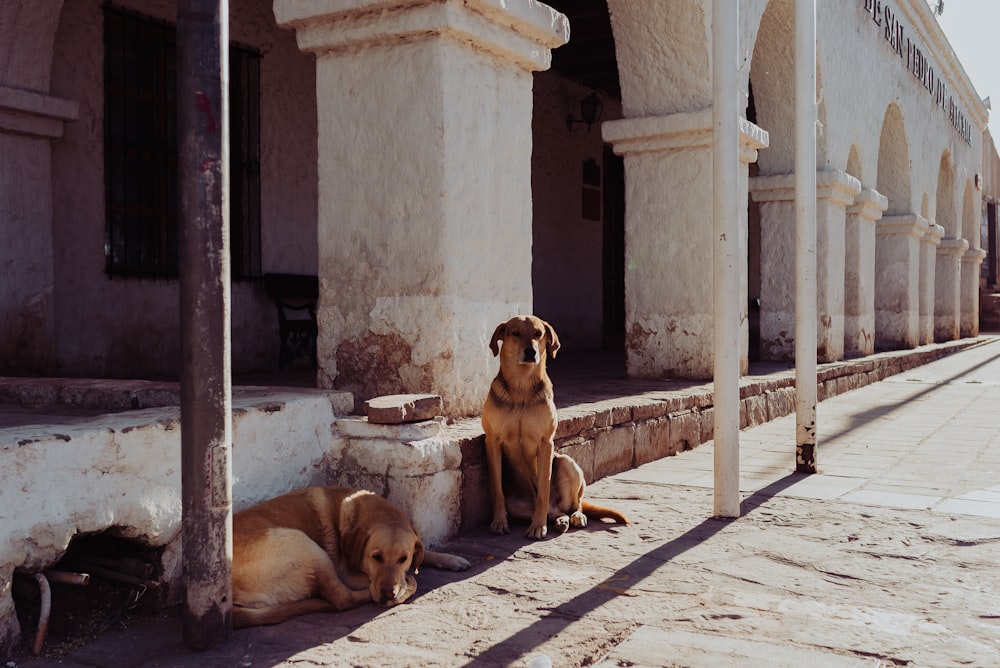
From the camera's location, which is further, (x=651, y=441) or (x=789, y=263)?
(x=789, y=263)

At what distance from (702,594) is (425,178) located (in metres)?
2.19

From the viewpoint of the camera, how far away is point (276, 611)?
109 inches

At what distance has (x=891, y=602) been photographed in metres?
2.90

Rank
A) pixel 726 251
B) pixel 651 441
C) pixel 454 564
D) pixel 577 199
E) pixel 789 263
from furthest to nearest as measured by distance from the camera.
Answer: pixel 577 199 → pixel 789 263 → pixel 651 441 → pixel 726 251 → pixel 454 564

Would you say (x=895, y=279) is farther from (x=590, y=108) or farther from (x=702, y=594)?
(x=702, y=594)

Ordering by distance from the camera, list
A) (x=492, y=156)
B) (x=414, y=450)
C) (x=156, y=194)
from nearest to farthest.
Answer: (x=414, y=450), (x=492, y=156), (x=156, y=194)

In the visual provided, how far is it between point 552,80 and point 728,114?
29.0 feet

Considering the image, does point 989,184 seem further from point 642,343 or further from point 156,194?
point 156,194

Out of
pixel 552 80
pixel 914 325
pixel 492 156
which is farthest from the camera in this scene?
pixel 914 325

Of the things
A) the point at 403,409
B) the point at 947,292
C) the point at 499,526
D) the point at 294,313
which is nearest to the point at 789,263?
the point at 294,313

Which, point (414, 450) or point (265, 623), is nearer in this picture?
point (265, 623)

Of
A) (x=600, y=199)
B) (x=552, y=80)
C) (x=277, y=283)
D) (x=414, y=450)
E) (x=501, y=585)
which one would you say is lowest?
(x=501, y=585)

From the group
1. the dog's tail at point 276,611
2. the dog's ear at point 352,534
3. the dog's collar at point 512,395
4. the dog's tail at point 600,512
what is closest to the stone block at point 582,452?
the dog's tail at point 600,512

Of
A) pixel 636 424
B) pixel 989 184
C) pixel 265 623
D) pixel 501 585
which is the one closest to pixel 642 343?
→ pixel 636 424
